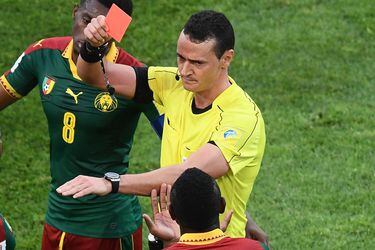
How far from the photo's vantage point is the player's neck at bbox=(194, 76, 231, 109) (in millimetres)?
6129

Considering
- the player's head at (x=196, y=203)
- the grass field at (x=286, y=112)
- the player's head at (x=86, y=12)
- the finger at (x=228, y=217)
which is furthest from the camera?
the grass field at (x=286, y=112)

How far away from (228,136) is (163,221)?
1.99ft

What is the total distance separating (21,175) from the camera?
1048cm

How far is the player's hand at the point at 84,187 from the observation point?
559cm

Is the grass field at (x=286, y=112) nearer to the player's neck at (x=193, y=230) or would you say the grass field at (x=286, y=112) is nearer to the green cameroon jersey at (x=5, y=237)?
the green cameroon jersey at (x=5, y=237)

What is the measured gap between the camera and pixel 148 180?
19.3 feet

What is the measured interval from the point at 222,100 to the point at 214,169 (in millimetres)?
437

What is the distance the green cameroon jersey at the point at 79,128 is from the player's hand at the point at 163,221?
4.06ft

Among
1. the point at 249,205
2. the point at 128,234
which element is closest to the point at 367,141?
the point at 249,205

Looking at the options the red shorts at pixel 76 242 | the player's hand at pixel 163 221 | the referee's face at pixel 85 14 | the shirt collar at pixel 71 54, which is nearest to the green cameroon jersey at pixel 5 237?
the red shorts at pixel 76 242

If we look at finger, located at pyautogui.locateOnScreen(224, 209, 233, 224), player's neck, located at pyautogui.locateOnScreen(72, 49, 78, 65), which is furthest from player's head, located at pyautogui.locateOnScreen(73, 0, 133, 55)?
finger, located at pyautogui.locateOnScreen(224, 209, 233, 224)

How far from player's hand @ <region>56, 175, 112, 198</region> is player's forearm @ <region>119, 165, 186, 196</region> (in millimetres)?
130

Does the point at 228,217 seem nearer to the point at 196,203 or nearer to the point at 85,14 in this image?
the point at 196,203

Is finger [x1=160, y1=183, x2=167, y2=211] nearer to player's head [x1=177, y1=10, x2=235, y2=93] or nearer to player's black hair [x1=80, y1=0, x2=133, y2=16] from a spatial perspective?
player's head [x1=177, y1=10, x2=235, y2=93]
